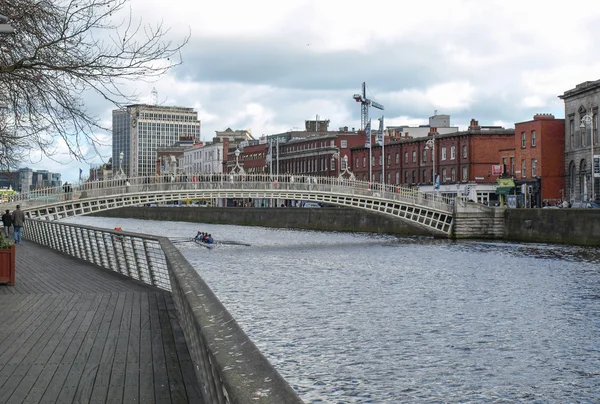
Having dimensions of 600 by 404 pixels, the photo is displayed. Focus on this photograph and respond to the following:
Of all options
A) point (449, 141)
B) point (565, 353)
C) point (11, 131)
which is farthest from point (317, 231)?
point (565, 353)

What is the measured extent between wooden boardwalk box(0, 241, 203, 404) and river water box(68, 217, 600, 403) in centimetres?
350

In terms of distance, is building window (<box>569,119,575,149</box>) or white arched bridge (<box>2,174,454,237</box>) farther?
building window (<box>569,119,575,149</box>)

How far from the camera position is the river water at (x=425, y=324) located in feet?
47.1

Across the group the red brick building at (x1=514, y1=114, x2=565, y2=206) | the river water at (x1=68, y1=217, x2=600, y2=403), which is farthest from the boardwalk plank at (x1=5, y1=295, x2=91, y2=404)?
the red brick building at (x1=514, y1=114, x2=565, y2=206)

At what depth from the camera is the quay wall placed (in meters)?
44.5

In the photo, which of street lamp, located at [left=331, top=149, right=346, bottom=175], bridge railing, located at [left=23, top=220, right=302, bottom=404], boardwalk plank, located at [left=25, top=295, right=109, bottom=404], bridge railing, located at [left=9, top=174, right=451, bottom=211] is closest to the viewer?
bridge railing, located at [left=23, top=220, right=302, bottom=404]

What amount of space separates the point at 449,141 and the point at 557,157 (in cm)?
1751

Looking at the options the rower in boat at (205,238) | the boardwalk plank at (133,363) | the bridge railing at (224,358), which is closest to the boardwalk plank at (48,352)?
the boardwalk plank at (133,363)

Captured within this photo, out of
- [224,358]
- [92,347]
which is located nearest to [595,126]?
[92,347]

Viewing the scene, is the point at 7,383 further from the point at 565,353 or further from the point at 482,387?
the point at 565,353

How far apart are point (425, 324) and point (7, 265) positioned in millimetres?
9954

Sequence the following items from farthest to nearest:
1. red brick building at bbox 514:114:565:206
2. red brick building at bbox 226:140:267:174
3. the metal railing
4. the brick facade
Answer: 1. red brick building at bbox 226:140:267:174
2. red brick building at bbox 514:114:565:206
3. the brick facade
4. the metal railing

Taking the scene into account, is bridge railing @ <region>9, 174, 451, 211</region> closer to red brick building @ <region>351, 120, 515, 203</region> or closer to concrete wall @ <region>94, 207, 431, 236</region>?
concrete wall @ <region>94, 207, 431, 236</region>

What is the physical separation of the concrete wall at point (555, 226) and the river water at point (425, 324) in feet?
14.5
